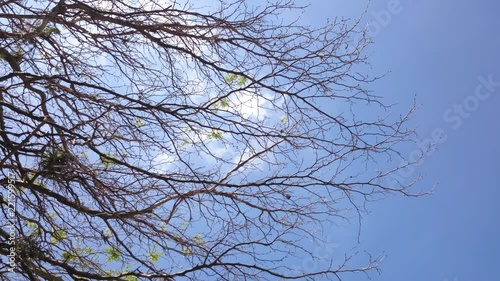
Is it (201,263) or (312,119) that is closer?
(201,263)

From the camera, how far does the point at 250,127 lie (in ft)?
18.6

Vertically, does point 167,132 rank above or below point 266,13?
below

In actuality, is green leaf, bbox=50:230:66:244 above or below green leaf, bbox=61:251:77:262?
above

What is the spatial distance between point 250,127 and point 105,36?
1763 millimetres

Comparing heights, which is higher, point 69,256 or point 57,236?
point 57,236

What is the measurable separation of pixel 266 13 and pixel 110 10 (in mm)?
1592

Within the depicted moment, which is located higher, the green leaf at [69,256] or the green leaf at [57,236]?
the green leaf at [57,236]

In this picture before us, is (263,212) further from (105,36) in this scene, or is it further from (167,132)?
(105,36)

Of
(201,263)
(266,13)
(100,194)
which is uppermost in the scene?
(266,13)

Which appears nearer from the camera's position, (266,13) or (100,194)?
(100,194)

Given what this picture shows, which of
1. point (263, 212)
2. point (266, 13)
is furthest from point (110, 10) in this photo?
point (263, 212)

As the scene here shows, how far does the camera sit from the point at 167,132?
5.41 metres

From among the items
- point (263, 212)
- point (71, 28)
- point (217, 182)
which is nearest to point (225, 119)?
point (217, 182)

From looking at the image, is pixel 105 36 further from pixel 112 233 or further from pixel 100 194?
pixel 112 233
